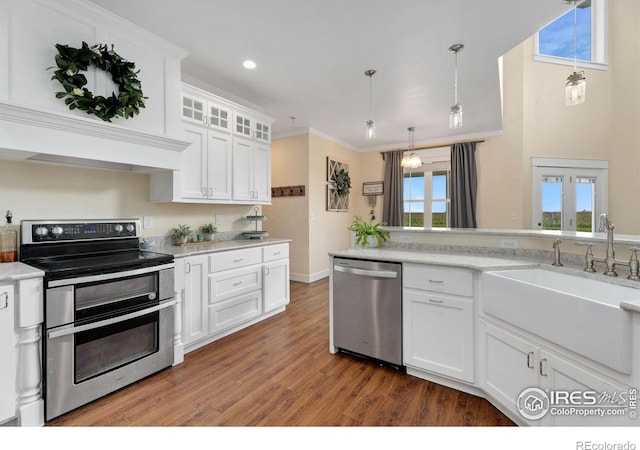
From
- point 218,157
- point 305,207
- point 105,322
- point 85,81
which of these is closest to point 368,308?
point 105,322

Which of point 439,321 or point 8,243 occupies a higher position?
point 8,243

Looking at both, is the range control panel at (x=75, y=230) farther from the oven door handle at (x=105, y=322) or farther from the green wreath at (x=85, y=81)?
the green wreath at (x=85, y=81)

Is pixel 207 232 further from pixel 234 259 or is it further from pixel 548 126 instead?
pixel 548 126

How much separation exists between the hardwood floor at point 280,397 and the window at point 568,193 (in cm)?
457

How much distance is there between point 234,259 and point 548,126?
19.2 ft

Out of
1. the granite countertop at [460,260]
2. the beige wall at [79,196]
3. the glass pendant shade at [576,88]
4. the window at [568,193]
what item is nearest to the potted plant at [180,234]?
the beige wall at [79,196]

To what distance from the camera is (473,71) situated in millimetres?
3061

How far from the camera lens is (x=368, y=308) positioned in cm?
236

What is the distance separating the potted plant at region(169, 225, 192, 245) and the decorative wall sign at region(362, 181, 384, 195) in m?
4.34

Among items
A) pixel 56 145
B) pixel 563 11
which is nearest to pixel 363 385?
pixel 56 145

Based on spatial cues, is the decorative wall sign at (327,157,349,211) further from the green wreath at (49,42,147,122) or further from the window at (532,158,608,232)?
the green wreath at (49,42,147,122)

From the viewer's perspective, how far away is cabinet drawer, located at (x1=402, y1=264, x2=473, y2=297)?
199cm

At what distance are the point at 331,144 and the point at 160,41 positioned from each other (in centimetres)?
360

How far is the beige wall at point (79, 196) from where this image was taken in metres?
2.08
